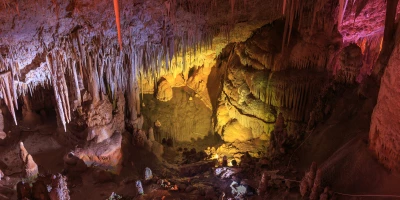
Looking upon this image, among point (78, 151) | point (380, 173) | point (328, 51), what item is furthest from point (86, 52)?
point (380, 173)

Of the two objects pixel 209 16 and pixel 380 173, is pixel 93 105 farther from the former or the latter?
pixel 380 173

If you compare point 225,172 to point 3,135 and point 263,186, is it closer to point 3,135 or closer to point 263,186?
point 263,186

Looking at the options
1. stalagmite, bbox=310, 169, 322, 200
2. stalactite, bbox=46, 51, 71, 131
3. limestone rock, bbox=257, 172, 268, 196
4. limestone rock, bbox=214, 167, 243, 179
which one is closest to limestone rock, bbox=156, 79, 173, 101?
stalactite, bbox=46, 51, 71, 131

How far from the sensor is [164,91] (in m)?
13.7

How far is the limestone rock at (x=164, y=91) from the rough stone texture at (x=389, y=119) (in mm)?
9065

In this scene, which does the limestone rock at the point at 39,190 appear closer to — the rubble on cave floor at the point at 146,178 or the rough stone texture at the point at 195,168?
the rubble on cave floor at the point at 146,178

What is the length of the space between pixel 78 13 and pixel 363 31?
27.9 feet

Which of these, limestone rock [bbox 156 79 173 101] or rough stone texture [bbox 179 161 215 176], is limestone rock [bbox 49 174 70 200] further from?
limestone rock [bbox 156 79 173 101]

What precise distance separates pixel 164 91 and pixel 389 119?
951 cm

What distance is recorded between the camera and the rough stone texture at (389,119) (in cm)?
535

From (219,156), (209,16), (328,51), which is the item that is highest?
(209,16)

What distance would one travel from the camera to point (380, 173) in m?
5.65

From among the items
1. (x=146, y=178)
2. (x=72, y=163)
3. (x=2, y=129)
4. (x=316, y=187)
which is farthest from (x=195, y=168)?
(x=2, y=129)

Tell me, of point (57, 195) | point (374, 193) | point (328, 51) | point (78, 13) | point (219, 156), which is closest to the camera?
point (374, 193)
